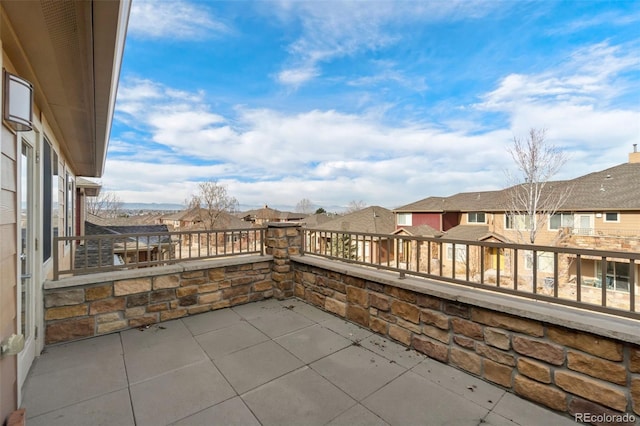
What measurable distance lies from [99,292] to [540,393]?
420 cm

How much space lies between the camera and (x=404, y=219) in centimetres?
2055

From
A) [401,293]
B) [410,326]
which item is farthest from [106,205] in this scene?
[410,326]

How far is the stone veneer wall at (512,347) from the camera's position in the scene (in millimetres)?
1742

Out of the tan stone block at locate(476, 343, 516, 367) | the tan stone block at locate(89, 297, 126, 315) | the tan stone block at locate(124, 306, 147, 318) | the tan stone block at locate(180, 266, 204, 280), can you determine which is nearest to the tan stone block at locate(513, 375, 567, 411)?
the tan stone block at locate(476, 343, 516, 367)

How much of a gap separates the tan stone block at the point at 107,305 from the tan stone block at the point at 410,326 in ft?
10.3

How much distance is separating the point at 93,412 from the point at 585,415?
324 centimetres

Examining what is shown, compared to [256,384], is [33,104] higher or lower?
higher

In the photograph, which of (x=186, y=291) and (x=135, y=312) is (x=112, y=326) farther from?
(x=186, y=291)

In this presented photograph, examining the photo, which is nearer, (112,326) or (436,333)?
(436,333)

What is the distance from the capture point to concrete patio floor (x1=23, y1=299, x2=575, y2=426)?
1.85 meters

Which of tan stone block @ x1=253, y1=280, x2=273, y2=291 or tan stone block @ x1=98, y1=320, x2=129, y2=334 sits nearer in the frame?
tan stone block @ x1=98, y1=320, x2=129, y2=334

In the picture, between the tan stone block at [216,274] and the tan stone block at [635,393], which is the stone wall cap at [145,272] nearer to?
the tan stone block at [216,274]

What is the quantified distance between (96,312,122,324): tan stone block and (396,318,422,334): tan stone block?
3.16 m

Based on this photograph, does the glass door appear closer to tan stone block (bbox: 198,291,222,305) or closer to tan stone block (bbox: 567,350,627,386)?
tan stone block (bbox: 198,291,222,305)
